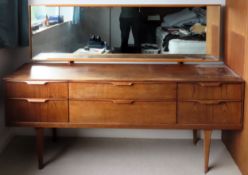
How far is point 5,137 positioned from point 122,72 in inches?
40.7

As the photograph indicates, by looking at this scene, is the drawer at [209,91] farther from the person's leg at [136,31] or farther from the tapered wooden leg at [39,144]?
the tapered wooden leg at [39,144]

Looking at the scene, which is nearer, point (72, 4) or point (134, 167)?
point (134, 167)

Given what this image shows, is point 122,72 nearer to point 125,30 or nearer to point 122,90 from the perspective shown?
point 122,90

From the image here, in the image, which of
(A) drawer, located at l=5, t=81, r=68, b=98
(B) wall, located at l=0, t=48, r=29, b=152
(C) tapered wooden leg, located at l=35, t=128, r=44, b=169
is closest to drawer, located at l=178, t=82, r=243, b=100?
(A) drawer, located at l=5, t=81, r=68, b=98

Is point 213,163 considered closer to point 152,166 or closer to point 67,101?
point 152,166

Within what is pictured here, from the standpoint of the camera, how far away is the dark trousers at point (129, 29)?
3051 mm

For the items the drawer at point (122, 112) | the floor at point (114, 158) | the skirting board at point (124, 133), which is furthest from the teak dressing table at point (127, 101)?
the skirting board at point (124, 133)

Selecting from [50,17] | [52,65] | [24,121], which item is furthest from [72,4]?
[24,121]

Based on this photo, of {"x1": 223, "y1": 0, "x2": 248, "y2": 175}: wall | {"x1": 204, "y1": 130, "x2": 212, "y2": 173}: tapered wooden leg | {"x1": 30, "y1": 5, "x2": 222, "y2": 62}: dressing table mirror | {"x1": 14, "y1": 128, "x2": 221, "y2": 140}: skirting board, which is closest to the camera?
{"x1": 223, "y1": 0, "x2": 248, "y2": 175}: wall

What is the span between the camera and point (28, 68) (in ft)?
9.62

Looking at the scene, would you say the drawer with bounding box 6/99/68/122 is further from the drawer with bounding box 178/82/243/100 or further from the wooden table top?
the drawer with bounding box 178/82/243/100

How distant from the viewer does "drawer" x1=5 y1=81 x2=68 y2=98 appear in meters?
2.62

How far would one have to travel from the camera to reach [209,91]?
259cm

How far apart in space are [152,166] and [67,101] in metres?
0.71
